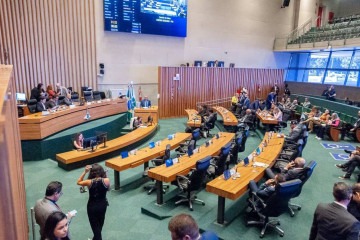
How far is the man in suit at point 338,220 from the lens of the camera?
2504 millimetres

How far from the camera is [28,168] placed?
21.8 ft

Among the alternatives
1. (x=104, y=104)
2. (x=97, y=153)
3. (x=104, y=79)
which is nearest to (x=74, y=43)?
(x=104, y=79)

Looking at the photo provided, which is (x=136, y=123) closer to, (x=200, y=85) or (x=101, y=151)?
(x=101, y=151)

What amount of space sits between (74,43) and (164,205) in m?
8.99

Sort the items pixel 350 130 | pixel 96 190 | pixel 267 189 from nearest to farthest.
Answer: pixel 96 190 → pixel 267 189 → pixel 350 130

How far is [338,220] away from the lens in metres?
2.57

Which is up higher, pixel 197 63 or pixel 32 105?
pixel 197 63

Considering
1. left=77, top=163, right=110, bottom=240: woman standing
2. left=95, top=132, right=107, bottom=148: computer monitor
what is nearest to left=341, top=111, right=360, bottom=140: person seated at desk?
left=95, top=132, right=107, bottom=148: computer monitor

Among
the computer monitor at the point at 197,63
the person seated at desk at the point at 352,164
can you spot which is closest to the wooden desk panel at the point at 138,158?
the person seated at desk at the point at 352,164

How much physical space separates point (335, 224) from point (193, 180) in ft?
8.54

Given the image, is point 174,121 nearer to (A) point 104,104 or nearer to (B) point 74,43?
(A) point 104,104

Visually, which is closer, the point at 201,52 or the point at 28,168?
the point at 28,168

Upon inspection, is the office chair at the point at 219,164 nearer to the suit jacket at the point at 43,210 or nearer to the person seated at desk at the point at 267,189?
the person seated at desk at the point at 267,189

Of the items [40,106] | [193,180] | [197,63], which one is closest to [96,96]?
[40,106]
